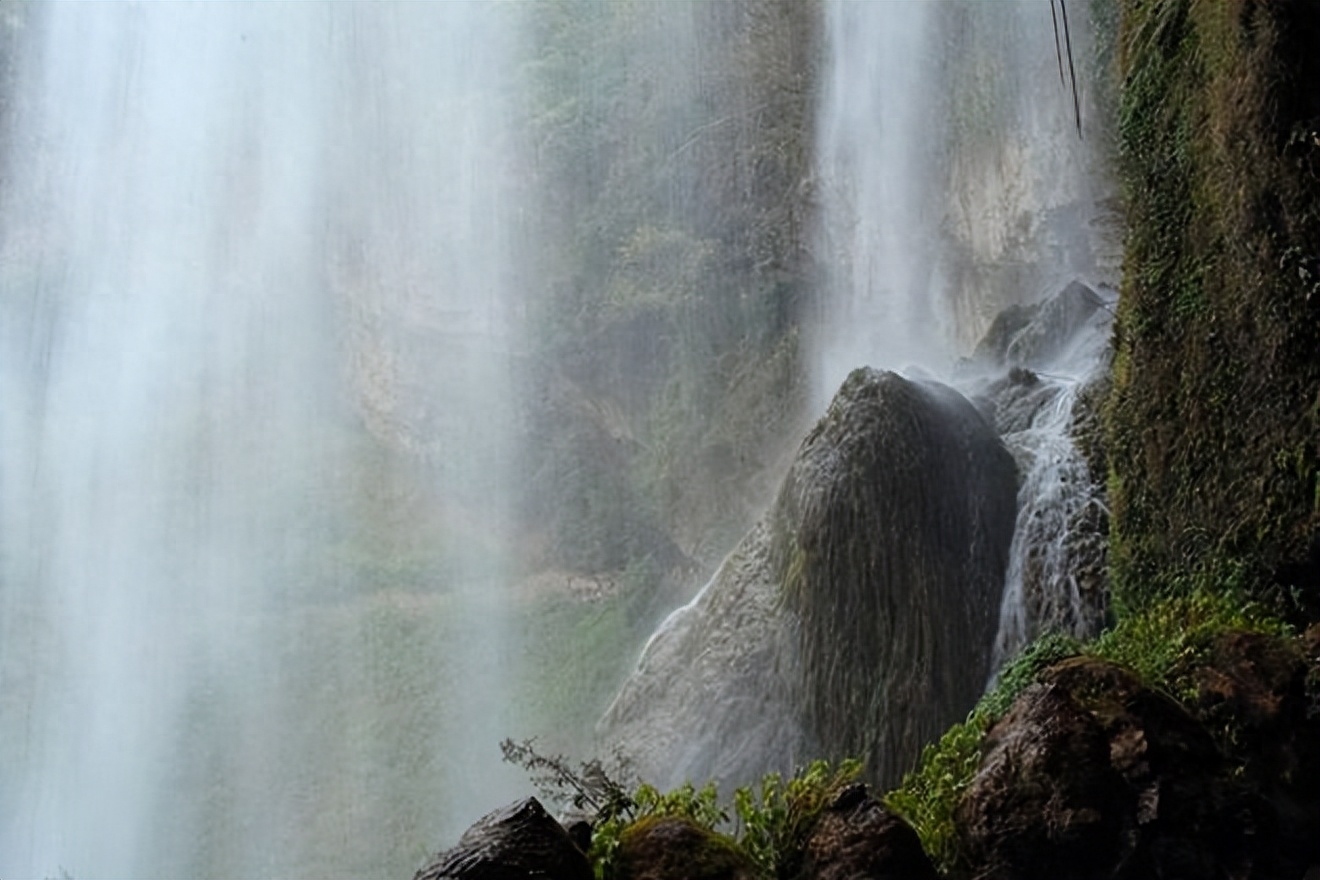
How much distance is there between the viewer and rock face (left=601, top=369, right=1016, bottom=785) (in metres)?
8.87

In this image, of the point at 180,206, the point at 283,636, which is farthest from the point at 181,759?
the point at 180,206

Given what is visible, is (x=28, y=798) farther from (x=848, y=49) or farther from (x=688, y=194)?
(x=848, y=49)

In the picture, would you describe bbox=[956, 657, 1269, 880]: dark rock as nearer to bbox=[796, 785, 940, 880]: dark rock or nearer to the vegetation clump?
bbox=[796, 785, 940, 880]: dark rock

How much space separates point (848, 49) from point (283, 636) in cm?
1129

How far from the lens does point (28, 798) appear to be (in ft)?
60.2

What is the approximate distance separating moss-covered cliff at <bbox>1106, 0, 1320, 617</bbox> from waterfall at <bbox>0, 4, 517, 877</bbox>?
11131mm

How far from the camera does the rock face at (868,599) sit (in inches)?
349

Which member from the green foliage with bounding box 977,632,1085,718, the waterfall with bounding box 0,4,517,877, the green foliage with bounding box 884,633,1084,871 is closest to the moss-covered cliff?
the green foliage with bounding box 977,632,1085,718

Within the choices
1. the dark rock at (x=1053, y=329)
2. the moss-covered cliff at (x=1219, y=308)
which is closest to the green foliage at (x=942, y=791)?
the moss-covered cliff at (x=1219, y=308)

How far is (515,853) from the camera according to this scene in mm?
4312

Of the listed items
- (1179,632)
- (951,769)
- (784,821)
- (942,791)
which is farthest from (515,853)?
(1179,632)

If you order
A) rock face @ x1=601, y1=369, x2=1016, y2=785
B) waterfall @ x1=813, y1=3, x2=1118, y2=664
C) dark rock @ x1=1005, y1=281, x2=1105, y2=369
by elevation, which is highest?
waterfall @ x1=813, y1=3, x2=1118, y2=664

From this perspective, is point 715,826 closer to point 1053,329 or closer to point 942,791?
point 942,791

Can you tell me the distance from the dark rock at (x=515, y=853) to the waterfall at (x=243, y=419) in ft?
41.0
